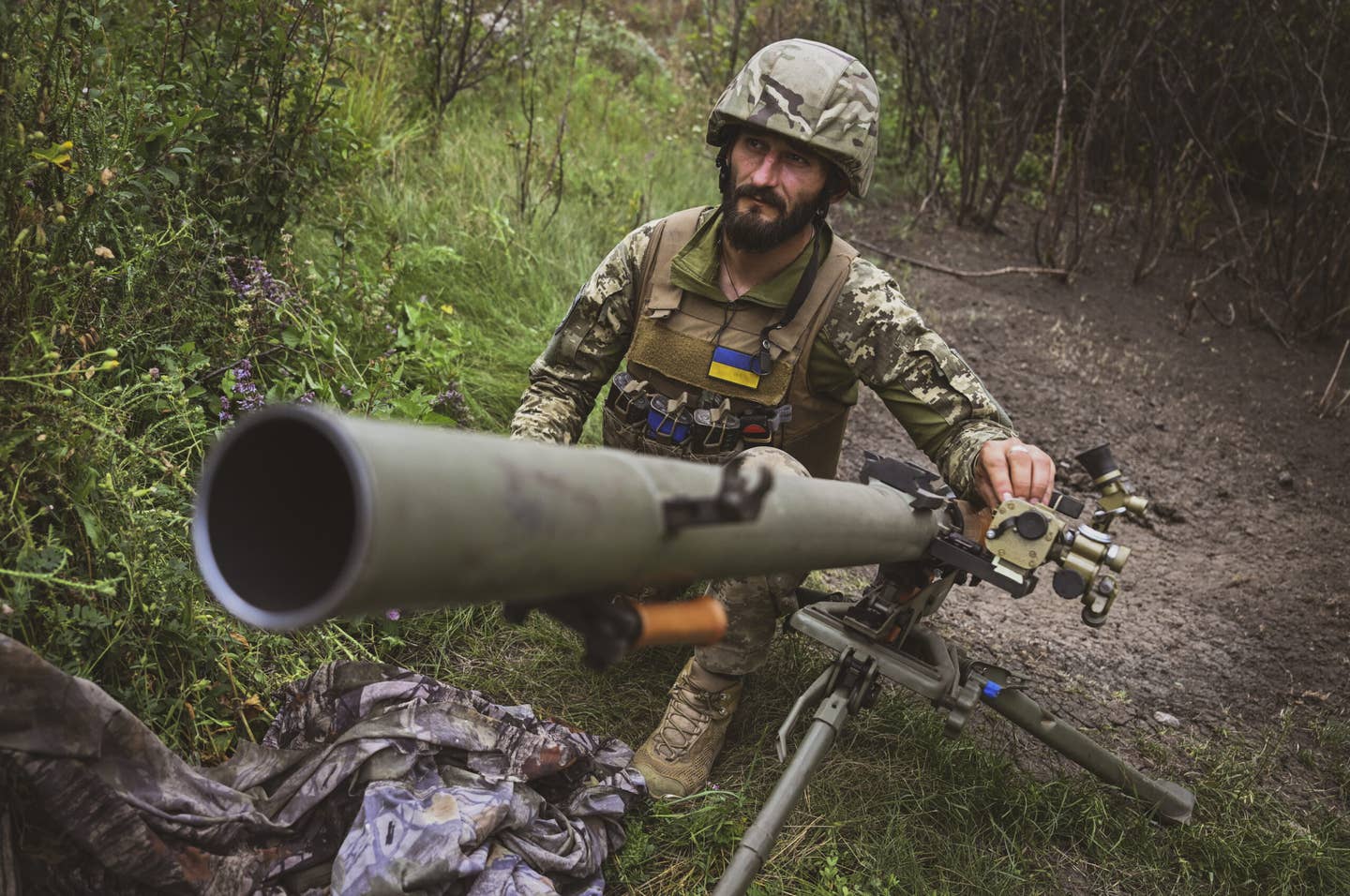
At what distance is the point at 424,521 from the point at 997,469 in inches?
71.7

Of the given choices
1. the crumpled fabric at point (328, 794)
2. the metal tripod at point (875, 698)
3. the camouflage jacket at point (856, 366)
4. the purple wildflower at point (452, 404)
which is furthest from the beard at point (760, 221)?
the crumpled fabric at point (328, 794)

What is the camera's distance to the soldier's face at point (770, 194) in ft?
9.46

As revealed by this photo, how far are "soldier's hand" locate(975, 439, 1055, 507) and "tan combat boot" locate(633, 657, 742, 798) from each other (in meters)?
0.90

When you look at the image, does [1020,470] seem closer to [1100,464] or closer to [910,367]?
[1100,464]

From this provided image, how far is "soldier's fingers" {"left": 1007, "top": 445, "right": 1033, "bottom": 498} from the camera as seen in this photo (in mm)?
2354

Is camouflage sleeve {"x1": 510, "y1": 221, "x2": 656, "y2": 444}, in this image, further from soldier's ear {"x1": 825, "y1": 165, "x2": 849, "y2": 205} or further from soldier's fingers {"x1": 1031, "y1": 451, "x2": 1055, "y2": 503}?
soldier's fingers {"x1": 1031, "y1": 451, "x2": 1055, "y2": 503}

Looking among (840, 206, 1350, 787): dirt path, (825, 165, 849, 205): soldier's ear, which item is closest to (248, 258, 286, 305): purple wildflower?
(825, 165, 849, 205): soldier's ear

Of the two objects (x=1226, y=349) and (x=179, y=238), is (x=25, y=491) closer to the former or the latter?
(x=179, y=238)

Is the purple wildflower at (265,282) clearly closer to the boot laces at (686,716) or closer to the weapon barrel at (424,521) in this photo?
the boot laces at (686,716)

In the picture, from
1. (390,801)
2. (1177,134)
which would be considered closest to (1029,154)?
(1177,134)

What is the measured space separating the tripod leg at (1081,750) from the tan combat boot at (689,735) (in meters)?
0.70

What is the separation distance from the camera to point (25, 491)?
6.88 ft

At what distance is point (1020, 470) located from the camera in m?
2.38

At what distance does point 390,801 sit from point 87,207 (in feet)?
5.16
